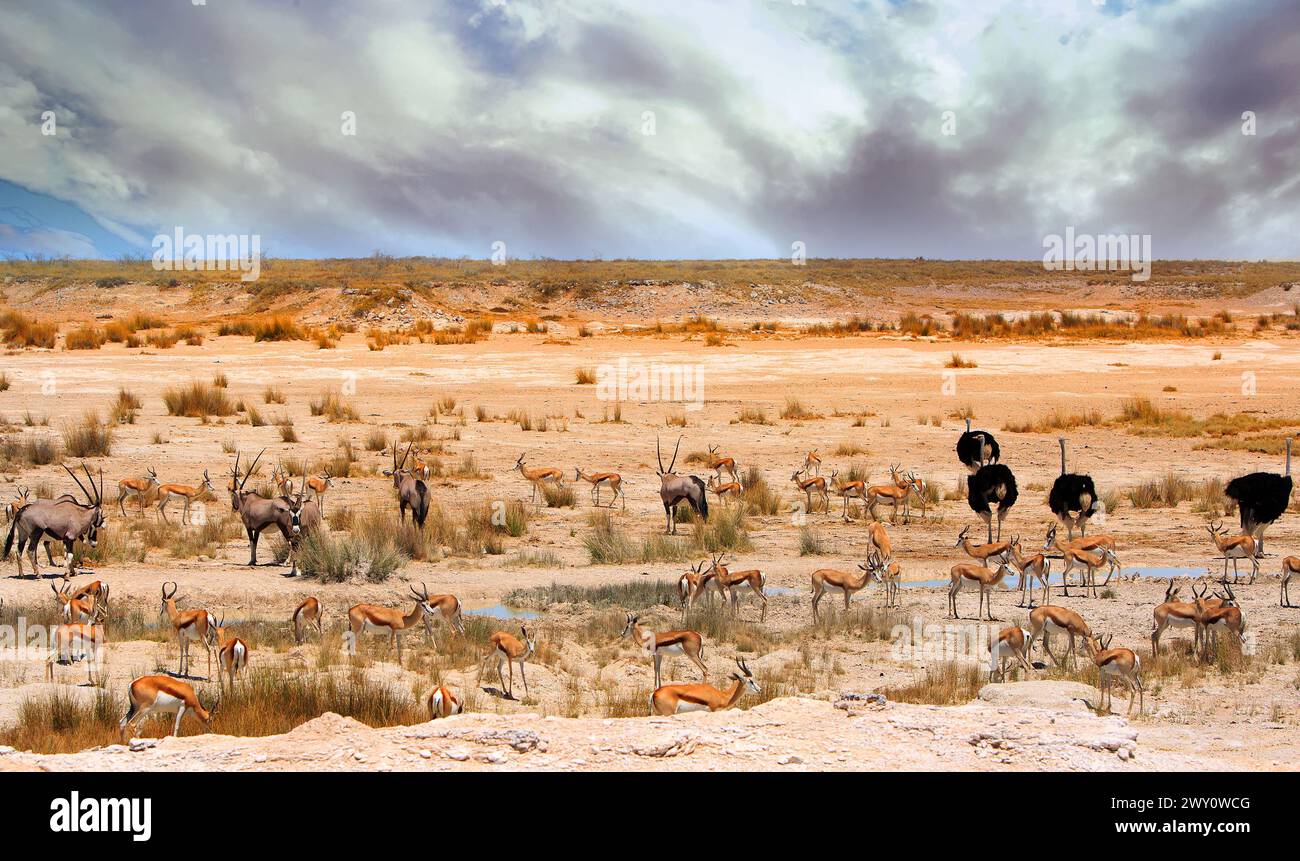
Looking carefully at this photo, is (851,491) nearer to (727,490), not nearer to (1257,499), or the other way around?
(727,490)

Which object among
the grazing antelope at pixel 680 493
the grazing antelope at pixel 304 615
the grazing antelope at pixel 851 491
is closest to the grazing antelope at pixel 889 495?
the grazing antelope at pixel 851 491

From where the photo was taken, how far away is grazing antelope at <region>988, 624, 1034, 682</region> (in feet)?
34.4

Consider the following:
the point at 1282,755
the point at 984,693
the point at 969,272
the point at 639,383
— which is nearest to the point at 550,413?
the point at 639,383

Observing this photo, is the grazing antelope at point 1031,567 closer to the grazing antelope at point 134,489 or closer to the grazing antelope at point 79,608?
the grazing antelope at point 79,608

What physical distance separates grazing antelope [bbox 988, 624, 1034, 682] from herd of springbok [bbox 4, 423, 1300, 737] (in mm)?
18

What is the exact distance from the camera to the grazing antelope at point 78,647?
34.2ft

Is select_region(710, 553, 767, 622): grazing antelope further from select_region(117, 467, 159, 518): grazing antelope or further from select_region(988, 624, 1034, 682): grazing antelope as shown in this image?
select_region(117, 467, 159, 518): grazing antelope

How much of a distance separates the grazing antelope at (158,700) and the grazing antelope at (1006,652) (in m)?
6.91

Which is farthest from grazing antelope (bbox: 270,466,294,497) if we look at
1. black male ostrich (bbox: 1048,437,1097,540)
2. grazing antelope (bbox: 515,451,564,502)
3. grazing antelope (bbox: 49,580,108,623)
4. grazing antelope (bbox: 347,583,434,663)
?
black male ostrich (bbox: 1048,437,1097,540)

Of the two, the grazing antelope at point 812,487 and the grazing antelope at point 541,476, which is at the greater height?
the grazing antelope at point 541,476

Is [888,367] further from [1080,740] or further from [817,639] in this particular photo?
[1080,740]
